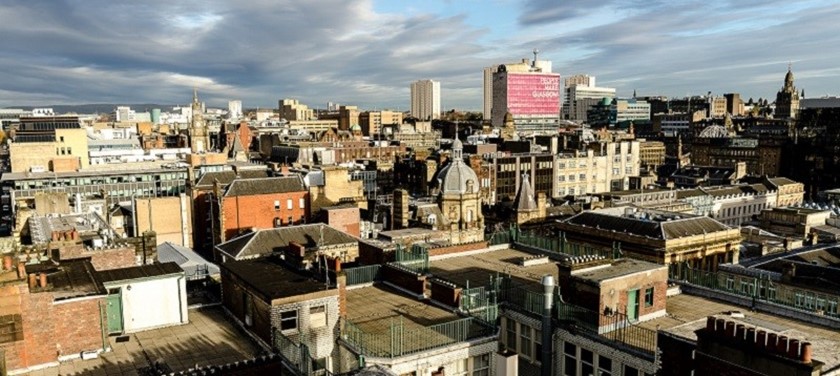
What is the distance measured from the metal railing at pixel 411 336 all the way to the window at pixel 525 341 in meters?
2.62

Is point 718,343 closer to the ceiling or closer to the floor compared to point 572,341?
closer to the ceiling

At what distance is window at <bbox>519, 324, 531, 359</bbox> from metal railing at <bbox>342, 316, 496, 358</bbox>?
2.62 metres

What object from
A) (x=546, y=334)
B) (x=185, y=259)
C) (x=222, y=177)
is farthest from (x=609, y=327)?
(x=222, y=177)

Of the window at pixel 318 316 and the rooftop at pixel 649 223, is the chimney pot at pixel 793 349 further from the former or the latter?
the rooftop at pixel 649 223

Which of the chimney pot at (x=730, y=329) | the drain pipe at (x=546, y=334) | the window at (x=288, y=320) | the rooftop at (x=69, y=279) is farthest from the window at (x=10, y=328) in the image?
the chimney pot at (x=730, y=329)

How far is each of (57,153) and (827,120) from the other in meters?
170

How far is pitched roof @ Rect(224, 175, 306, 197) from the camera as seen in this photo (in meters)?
72.4

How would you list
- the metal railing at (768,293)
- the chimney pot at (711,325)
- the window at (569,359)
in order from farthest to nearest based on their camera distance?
1. the metal railing at (768,293)
2. the window at (569,359)
3. the chimney pot at (711,325)

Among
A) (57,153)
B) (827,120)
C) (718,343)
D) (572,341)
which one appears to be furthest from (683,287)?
(827,120)

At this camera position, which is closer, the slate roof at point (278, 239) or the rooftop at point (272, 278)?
the rooftop at point (272, 278)

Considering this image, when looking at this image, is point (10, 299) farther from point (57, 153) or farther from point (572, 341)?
point (57, 153)

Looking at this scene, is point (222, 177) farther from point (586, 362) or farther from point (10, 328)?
point (586, 362)

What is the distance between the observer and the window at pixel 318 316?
78.9 feet

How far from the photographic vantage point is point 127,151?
125250 millimetres
